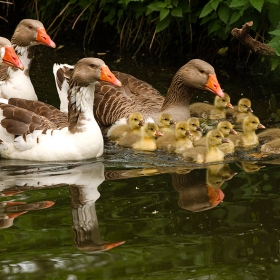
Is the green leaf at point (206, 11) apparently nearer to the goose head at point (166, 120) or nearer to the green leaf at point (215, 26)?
the green leaf at point (215, 26)

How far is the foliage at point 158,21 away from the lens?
12477mm

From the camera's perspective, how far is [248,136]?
10.2 metres

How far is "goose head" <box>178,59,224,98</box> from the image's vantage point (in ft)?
35.8

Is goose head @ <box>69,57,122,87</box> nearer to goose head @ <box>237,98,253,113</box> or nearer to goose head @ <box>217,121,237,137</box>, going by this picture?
goose head @ <box>217,121,237,137</box>

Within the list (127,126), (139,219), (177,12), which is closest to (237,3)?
(177,12)

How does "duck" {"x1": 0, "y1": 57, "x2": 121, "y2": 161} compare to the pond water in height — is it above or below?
above

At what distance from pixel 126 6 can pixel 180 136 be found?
16.9 ft

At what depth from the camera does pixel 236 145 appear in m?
10.1

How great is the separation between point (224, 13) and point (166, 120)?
8.12 feet

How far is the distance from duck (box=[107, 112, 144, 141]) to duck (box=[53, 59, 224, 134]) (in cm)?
10

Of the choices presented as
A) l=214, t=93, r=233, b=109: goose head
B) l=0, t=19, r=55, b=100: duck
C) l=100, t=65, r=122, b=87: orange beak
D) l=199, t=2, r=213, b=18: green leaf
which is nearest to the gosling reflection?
l=100, t=65, r=122, b=87: orange beak

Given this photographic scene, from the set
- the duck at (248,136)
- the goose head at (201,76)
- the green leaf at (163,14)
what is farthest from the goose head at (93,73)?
the green leaf at (163,14)

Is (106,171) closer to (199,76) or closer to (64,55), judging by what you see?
(199,76)

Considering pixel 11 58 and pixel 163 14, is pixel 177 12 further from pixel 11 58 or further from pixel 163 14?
pixel 11 58
